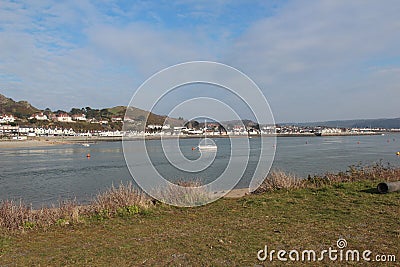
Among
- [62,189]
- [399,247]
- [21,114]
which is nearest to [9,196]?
[62,189]

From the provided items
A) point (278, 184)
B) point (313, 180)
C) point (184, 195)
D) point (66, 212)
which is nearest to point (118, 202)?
point (66, 212)

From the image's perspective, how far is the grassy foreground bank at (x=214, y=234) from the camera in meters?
5.75

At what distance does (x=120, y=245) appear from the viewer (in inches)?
258

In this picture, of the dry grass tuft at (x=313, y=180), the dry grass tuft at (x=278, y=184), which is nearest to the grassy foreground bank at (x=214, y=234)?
the dry grass tuft at (x=278, y=184)

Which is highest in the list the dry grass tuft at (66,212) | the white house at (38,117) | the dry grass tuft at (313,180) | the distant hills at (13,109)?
the distant hills at (13,109)

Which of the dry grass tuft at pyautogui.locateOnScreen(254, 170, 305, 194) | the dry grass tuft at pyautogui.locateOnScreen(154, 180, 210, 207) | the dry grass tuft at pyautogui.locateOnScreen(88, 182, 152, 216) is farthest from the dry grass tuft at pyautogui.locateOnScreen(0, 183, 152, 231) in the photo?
the dry grass tuft at pyautogui.locateOnScreen(254, 170, 305, 194)

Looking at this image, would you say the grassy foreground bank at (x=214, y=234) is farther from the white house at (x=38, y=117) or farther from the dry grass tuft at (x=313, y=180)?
the white house at (x=38, y=117)

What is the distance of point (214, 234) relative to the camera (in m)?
7.03

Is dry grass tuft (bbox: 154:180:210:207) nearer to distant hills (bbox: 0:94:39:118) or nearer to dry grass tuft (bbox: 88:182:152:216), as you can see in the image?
dry grass tuft (bbox: 88:182:152:216)

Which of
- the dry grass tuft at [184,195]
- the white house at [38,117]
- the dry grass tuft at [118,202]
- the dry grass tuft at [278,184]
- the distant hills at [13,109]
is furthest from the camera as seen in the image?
the distant hills at [13,109]

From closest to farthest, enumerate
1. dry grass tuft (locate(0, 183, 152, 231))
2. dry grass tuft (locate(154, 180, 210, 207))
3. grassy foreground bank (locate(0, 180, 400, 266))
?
grassy foreground bank (locate(0, 180, 400, 266))
dry grass tuft (locate(0, 183, 152, 231))
dry grass tuft (locate(154, 180, 210, 207))

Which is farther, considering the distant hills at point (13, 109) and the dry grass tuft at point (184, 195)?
the distant hills at point (13, 109)

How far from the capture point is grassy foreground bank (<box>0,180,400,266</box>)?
5746 millimetres

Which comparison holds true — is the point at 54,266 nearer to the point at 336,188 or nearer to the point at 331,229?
the point at 331,229
